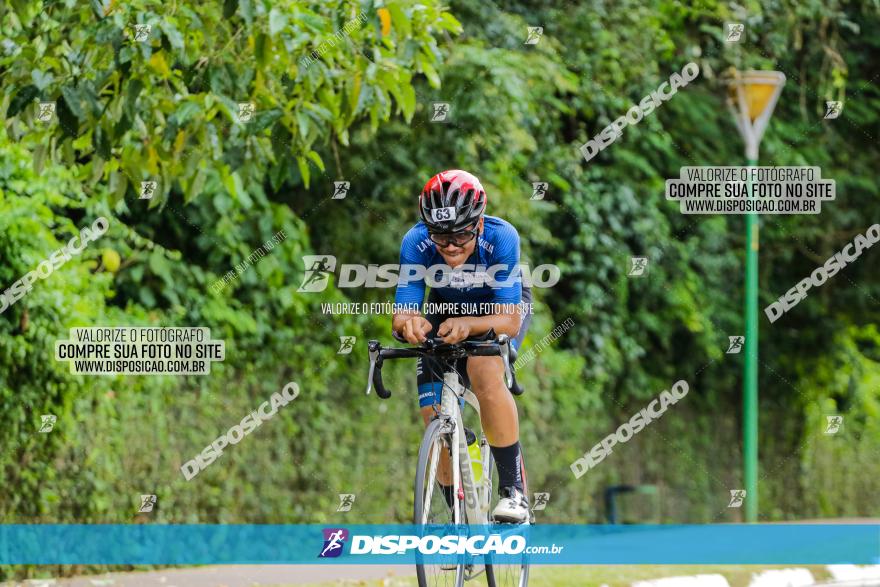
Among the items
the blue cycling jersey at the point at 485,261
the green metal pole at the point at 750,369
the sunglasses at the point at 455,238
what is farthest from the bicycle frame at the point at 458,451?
the green metal pole at the point at 750,369

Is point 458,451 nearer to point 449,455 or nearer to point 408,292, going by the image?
point 449,455

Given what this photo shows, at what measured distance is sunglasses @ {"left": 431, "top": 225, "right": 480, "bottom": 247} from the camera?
6965mm

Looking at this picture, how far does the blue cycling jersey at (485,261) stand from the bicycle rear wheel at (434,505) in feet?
2.89

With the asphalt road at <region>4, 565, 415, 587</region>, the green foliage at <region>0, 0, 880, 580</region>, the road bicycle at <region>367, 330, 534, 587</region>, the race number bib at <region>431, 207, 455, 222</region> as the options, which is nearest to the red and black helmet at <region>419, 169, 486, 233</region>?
the race number bib at <region>431, 207, 455, 222</region>

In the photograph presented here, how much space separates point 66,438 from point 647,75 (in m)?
9.01

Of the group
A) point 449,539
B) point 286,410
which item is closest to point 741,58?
point 286,410

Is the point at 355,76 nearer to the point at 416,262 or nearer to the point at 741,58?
the point at 416,262

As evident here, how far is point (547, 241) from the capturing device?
1417 cm

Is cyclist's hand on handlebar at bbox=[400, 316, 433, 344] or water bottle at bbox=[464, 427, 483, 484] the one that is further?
water bottle at bbox=[464, 427, 483, 484]

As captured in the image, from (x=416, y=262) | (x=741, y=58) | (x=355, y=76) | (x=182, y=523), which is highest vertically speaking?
(x=741, y=58)

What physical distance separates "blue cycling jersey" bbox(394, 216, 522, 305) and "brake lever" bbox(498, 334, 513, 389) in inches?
16.1

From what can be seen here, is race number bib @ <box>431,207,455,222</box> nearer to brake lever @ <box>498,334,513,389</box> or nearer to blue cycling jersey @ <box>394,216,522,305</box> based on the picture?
blue cycling jersey @ <box>394,216,522,305</box>

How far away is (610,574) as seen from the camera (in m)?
9.70

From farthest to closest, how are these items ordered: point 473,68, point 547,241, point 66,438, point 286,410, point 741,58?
1. point 741,58
2. point 547,241
3. point 473,68
4. point 286,410
5. point 66,438
